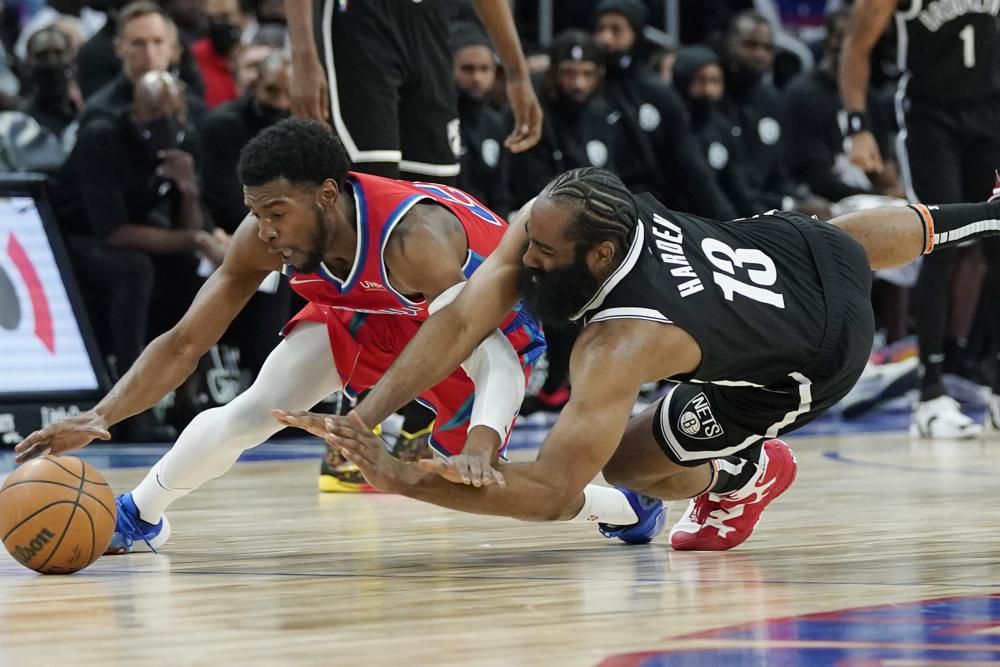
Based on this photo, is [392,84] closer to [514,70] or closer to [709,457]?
[514,70]

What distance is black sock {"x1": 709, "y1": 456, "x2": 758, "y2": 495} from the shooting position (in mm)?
4195

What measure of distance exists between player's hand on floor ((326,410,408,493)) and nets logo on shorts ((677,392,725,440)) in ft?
3.10

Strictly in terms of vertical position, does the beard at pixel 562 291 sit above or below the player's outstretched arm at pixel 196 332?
above

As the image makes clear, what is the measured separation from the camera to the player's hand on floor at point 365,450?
3.31 metres

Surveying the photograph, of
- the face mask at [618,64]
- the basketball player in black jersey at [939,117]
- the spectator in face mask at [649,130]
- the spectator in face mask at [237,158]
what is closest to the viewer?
the basketball player in black jersey at [939,117]

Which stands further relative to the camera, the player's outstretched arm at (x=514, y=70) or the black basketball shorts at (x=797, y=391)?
the player's outstretched arm at (x=514, y=70)

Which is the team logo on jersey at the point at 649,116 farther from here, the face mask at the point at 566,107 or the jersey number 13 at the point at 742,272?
the jersey number 13 at the point at 742,272

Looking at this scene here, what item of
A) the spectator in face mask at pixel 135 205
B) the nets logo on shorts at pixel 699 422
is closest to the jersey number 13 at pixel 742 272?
the nets logo on shorts at pixel 699 422

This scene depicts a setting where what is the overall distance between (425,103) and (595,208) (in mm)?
2167

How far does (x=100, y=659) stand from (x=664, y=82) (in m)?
7.97

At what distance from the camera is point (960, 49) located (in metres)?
7.66

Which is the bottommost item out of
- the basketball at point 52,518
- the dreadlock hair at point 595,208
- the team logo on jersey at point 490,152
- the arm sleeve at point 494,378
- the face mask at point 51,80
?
the team logo on jersey at point 490,152

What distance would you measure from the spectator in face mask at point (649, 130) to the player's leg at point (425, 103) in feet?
14.4

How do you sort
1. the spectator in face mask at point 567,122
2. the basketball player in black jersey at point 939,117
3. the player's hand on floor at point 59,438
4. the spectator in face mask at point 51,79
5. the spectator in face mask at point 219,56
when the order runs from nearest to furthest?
1. the player's hand on floor at point 59,438
2. the basketball player in black jersey at point 939,117
3. the spectator in face mask at point 51,79
4. the spectator in face mask at point 567,122
5. the spectator in face mask at point 219,56
